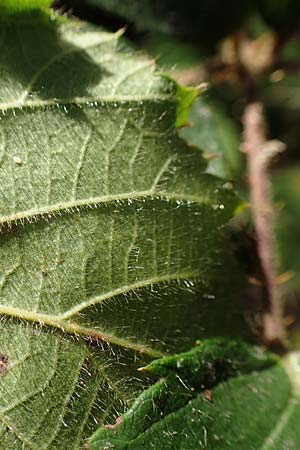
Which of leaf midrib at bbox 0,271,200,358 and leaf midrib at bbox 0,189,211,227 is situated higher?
leaf midrib at bbox 0,189,211,227

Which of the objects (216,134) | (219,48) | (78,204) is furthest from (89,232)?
(219,48)

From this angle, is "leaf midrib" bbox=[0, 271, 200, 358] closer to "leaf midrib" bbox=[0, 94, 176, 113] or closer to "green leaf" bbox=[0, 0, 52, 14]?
"leaf midrib" bbox=[0, 94, 176, 113]

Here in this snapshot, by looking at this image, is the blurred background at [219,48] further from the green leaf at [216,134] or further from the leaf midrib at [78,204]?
the leaf midrib at [78,204]

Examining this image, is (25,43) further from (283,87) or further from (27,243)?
(283,87)

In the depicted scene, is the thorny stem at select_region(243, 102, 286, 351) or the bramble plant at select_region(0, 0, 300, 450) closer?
the bramble plant at select_region(0, 0, 300, 450)

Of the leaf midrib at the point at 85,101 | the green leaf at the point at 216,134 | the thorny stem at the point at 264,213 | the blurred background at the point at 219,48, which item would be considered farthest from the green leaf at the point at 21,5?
the thorny stem at the point at 264,213

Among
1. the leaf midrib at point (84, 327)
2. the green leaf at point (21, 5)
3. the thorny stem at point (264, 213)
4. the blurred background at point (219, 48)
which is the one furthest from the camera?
the blurred background at point (219, 48)

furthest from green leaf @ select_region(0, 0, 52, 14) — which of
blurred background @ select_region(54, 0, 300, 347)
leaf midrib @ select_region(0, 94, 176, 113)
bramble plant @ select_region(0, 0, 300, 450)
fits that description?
blurred background @ select_region(54, 0, 300, 347)
